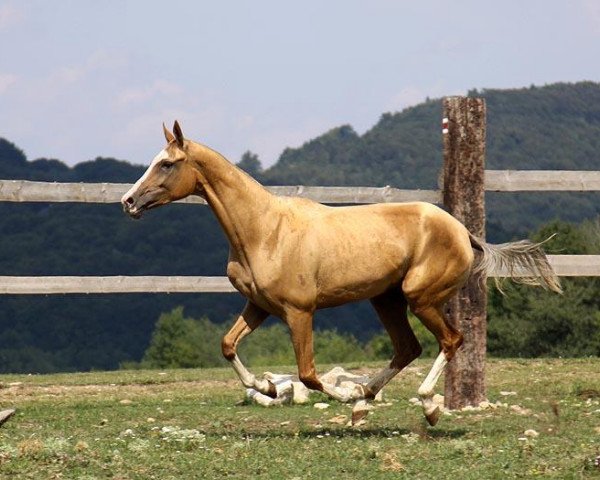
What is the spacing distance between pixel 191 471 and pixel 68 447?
1.11m

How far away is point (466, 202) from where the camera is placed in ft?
40.5

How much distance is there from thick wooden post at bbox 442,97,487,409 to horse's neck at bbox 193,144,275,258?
7.95 ft

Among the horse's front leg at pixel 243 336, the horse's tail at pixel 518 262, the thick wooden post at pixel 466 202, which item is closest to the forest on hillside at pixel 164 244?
the thick wooden post at pixel 466 202

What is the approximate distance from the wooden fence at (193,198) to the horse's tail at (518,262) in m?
1.82

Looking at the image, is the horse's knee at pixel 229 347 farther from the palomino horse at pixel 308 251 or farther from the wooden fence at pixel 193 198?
the wooden fence at pixel 193 198

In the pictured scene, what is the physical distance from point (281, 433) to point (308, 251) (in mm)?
1425

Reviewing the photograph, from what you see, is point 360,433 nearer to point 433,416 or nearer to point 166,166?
point 433,416

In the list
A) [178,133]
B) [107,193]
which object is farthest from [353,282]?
[107,193]

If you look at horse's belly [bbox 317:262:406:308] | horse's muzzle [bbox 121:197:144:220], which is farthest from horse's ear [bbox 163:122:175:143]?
horse's belly [bbox 317:262:406:308]

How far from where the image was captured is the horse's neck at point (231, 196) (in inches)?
411

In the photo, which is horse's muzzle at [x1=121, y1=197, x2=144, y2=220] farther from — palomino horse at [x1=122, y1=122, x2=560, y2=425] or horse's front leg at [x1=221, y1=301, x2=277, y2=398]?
horse's front leg at [x1=221, y1=301, x2=277, y2=398]

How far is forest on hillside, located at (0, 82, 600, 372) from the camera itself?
265 feet

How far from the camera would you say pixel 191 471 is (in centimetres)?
871

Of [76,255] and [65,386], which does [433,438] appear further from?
[76,255]
